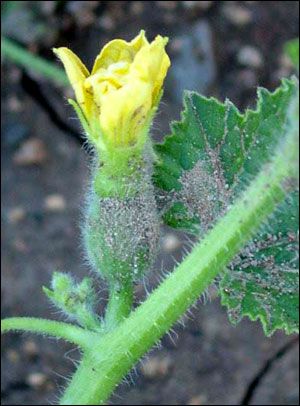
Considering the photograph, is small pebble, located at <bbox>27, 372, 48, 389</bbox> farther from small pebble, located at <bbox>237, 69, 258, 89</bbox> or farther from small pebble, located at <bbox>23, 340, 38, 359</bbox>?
small pebble, located at <bbox>237, 69, 258, 89</bbox>

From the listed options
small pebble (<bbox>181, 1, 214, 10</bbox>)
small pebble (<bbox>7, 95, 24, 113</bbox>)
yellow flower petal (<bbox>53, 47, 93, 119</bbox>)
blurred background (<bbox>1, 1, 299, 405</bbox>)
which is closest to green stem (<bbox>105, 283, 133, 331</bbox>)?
yellow flower petal (<bbox>53, 47, 93, 119</bbox>)

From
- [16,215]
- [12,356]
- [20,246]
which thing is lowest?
[12,356]

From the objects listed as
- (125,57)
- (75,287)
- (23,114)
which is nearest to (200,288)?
(75,287)

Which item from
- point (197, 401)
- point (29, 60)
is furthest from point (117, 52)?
point (197, 401)

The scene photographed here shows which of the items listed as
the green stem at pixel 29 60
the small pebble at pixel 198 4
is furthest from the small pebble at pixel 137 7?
the green stem at pixel 29 60

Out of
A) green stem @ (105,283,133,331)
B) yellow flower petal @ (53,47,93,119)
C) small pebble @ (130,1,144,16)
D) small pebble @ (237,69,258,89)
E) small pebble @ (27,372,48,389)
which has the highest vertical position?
small pebble @ (130,1,144,16)

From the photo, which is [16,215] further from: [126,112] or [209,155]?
[126,112]
